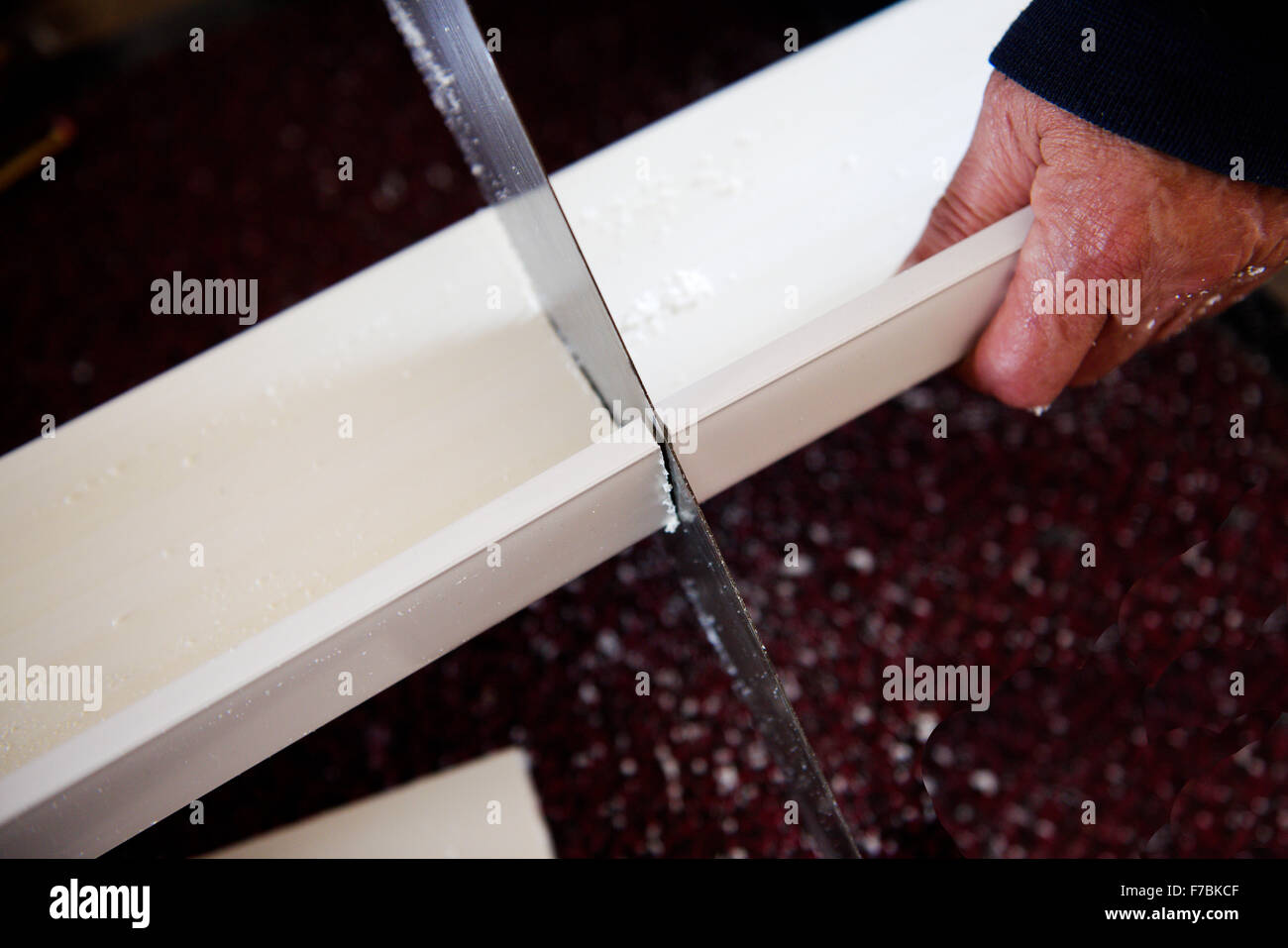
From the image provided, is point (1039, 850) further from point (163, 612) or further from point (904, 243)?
point (163, 612)

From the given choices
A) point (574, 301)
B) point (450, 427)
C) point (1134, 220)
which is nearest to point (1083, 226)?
point (1134, 220)

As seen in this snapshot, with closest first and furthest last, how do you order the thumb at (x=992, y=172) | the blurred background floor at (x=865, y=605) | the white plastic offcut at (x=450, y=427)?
the white plastic offcut at (x=450, y=427)
the thumb at (x=992, y=172)
the blurred background floor at (x=865, y=605)

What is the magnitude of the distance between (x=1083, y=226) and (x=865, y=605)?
0.58 meters

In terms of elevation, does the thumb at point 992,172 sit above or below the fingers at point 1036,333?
above

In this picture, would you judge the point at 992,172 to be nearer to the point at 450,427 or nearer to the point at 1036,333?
the point at 1036,333

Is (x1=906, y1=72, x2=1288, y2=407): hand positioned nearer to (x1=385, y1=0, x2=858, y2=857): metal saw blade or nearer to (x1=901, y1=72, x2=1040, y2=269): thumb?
(x1=901, y1=72, x2=1040, y2=269): thumb

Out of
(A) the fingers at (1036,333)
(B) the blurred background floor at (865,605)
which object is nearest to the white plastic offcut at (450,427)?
(A) the fingers at (1036,333)

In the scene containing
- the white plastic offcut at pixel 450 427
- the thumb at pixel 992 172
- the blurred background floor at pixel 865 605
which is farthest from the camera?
the blurred background floor at pixel 865 605

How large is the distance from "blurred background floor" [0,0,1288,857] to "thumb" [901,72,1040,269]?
0.52 metres

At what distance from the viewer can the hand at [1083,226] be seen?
0.67 meters

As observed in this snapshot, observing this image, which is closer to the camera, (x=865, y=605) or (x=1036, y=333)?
(x=1036, y=333)

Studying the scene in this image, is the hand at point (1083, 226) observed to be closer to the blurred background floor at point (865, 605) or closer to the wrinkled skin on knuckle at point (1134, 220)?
the wrinkled skin on knuckle at point (1134, 220)

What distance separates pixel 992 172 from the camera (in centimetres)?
72

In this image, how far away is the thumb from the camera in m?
0.71
